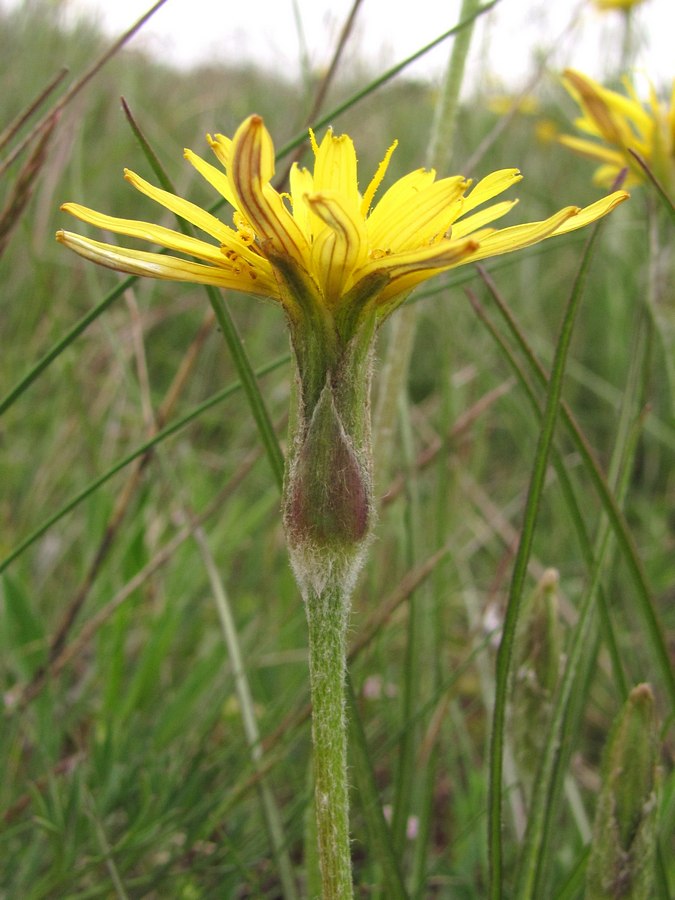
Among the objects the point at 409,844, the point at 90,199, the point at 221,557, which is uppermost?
the point at 90,199

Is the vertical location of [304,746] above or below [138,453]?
below

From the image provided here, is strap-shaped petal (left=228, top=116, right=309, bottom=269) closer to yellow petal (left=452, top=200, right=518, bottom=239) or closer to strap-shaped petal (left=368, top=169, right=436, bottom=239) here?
strap-shaped petal (left=368, top=169, right=436, bottom=239)

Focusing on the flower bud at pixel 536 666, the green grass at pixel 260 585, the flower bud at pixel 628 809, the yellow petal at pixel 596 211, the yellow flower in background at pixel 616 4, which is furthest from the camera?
the yellow flower in background at pixel 616 4

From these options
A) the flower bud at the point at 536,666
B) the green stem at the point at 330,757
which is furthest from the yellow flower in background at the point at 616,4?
the green stem at the point at 330,757

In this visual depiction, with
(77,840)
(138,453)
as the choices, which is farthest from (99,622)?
(138,453)

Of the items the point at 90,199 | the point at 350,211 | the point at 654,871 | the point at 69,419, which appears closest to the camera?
the point at 350,211

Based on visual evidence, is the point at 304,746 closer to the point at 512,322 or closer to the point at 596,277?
the point at 512,322

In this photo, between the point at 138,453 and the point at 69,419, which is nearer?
the point at 138,453

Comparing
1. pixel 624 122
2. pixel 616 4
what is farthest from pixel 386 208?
pixel 616 4

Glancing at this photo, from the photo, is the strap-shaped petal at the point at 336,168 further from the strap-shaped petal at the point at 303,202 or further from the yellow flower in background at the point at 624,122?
the yellow flower in background at the point at 624,122
